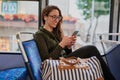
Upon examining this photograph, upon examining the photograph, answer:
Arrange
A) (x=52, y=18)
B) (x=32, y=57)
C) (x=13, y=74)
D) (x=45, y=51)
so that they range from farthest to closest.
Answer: (x=13, y=74), (x=52, y=18), (x=45, y=51), (x=32, y=57)

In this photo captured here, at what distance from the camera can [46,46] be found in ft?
7.07

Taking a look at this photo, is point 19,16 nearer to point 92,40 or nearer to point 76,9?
point 76,9

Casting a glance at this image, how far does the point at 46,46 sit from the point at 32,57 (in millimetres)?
303

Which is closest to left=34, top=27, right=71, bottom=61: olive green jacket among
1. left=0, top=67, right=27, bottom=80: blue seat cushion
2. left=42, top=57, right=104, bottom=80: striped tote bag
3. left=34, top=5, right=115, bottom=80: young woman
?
left=34, top=5, right=115, bottom=80: young woman

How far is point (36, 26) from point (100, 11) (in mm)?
861

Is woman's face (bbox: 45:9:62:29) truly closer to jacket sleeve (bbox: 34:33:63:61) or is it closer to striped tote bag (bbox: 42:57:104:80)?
jacket sleeve (bbox: 34:33:63:61)

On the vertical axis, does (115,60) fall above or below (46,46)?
below

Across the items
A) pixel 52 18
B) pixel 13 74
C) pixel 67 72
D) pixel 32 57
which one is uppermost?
pixel 52 18

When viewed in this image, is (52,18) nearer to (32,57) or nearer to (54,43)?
(54,43)

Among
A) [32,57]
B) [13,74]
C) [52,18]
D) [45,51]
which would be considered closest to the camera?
[32,57]

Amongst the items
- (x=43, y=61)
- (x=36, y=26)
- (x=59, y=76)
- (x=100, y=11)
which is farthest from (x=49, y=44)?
(x=100, y=11)

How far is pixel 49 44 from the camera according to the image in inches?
88.2

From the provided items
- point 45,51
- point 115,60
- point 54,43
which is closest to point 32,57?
point 45,51

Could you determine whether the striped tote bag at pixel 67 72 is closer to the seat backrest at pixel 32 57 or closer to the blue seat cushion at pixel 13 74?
the seat backrest at pixel 32 57
